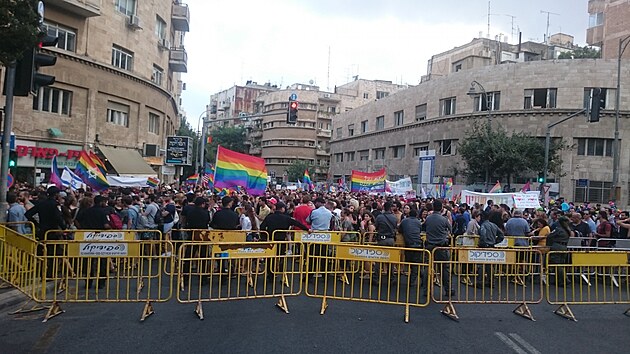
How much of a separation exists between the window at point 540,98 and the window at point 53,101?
98.6ft

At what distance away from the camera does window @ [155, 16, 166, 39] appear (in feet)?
111

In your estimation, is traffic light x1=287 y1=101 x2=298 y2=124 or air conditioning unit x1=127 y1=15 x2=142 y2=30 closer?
traffic light x1=287 y1=101 x2=298 y2=124

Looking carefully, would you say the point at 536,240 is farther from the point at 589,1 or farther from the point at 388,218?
the point at 589,1

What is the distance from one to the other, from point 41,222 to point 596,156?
3562cm

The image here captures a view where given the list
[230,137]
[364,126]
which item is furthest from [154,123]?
[230,137]

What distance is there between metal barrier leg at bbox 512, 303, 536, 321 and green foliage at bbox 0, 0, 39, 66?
8.78 metres

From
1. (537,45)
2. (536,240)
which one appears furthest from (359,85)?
(536,240)

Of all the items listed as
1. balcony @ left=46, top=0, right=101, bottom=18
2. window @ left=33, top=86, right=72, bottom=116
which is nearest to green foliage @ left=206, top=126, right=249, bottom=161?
window @ left=33, top=86, right=72, bottom=116

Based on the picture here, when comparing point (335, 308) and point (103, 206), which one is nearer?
point (335, 308)

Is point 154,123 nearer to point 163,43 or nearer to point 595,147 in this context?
point 163,43

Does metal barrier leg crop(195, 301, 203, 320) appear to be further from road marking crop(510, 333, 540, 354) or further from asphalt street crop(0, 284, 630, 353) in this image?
road marking crop(510, 333, 540, 354)

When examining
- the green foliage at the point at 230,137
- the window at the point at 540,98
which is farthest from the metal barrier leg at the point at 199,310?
the green foliage at the point at 230,137

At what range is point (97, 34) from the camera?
88.4 feet

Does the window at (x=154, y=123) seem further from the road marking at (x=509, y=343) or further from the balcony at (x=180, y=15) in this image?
the road marking at (x=509, y=343)
